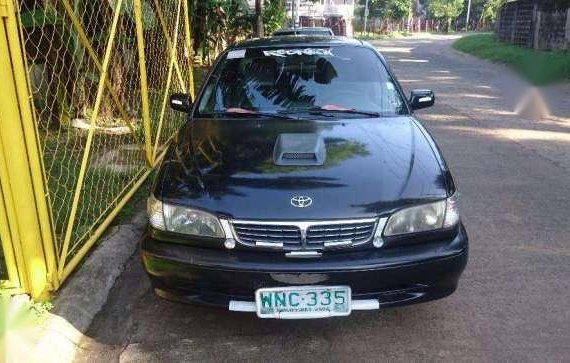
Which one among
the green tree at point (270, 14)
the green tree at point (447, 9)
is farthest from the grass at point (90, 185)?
the green tree at point (447, 9)

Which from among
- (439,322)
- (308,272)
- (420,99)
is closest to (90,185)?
(420,99)

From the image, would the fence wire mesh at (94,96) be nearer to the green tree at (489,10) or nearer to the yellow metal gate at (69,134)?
the yellow metal gate at (69,134)

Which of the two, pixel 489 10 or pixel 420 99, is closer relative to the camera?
pixel 420 99

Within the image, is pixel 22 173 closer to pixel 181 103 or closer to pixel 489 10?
pixel 181 103

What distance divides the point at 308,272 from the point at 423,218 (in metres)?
0.65

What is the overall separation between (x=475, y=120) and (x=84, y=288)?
7.38m

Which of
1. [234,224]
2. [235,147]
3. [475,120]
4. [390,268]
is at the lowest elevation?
[475,120]

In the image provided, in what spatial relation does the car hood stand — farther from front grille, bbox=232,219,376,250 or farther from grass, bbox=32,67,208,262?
grass, bbox=32,67,208,262

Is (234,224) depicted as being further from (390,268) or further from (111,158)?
(111,158)

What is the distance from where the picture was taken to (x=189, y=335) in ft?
10.1

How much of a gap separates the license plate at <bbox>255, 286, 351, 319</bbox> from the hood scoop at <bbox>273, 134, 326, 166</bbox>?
0.71 meters

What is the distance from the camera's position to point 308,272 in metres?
2.65

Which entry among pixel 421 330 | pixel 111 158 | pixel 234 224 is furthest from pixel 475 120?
pixel 234 224

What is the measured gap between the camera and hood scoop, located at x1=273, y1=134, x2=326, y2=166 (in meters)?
3.09
